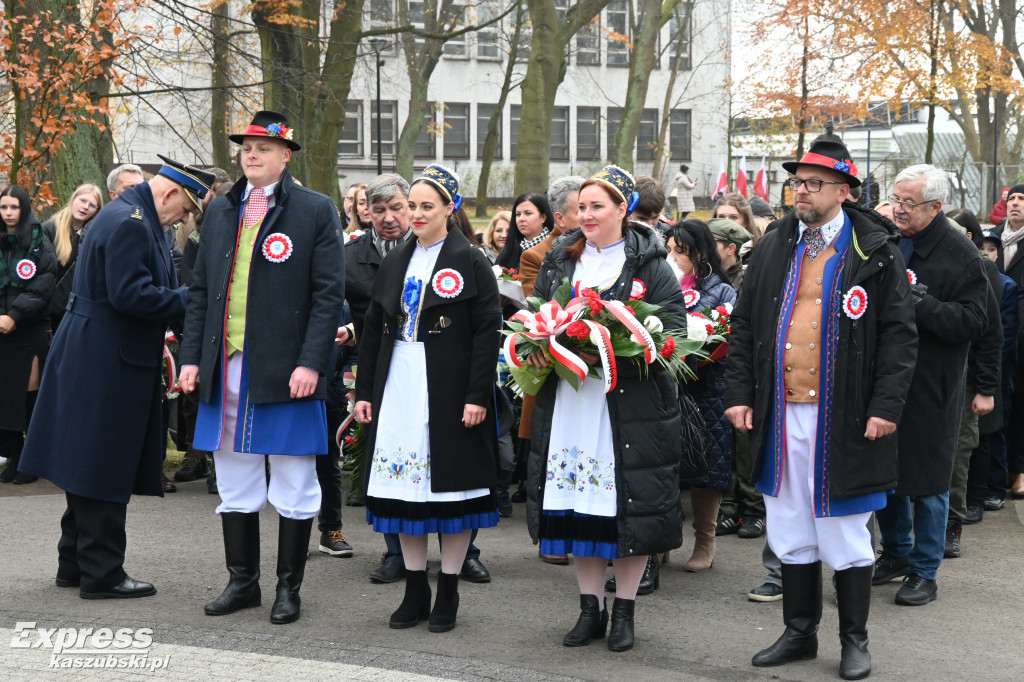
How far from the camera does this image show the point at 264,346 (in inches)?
223

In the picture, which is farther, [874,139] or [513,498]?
[874,139]

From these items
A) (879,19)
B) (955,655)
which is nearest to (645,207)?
(955,655)

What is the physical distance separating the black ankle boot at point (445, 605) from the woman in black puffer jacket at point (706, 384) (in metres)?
1.65

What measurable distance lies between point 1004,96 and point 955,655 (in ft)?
96.5

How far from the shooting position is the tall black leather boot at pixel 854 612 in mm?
5070

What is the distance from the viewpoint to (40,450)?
6.11 m

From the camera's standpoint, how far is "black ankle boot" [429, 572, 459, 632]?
5.59m

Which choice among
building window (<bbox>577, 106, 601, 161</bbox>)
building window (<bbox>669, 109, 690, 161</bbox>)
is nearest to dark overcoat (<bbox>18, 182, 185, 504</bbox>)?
building window (<bbox>577, 106, 601, 161</bbox>)

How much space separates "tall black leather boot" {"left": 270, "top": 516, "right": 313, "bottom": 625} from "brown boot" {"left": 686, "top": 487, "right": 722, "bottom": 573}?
7.52 ft

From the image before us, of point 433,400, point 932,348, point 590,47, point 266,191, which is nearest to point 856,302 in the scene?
point 932,348

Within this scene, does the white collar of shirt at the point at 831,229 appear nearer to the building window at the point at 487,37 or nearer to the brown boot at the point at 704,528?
the brown boot at the point at 704,528

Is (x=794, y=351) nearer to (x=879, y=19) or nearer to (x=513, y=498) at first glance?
(x=513, y=498)

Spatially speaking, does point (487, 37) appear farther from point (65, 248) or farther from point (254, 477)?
point (254, 477)

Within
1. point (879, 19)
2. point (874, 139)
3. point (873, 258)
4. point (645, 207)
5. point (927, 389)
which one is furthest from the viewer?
point (874, 139)
